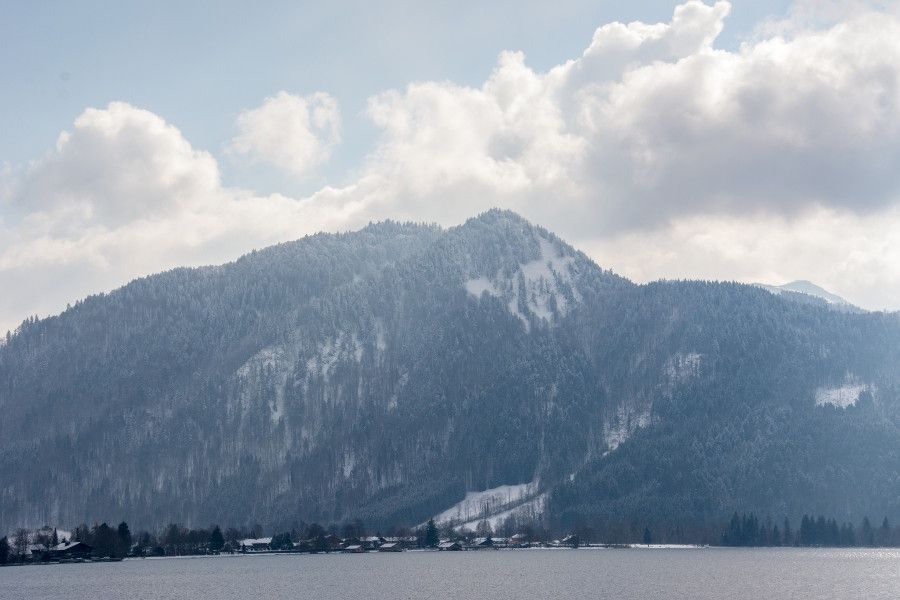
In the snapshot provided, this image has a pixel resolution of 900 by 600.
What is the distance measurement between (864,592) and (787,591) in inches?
456

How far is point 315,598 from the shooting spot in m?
192

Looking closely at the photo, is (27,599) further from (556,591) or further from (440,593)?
(556,591)

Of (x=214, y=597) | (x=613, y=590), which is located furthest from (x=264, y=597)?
(x=613, y=590)

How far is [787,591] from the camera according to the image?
634ft

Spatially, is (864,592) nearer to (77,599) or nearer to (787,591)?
(787,591)

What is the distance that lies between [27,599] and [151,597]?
19.4 m

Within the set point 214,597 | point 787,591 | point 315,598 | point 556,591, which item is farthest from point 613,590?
point 214,597

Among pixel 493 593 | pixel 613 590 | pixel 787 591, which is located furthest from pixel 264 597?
pixel 787 591

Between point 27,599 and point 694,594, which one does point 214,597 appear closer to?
point 27,599

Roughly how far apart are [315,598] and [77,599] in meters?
39.0

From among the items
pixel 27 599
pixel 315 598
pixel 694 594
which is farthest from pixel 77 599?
pixel 694 594

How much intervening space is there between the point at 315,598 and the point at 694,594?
189 feet

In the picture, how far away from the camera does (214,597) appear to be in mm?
197500

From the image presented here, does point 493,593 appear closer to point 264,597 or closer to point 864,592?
point 264,597
